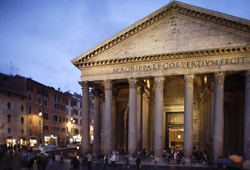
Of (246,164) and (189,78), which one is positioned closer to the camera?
(246,164)

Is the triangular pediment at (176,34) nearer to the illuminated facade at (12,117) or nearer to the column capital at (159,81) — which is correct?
the column capital at (159,81)

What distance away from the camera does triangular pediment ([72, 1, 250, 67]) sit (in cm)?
1975

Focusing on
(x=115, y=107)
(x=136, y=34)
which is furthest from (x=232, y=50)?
(x=115, y=107)

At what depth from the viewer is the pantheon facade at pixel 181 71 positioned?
19.5m

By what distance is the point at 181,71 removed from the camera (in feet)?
68.2

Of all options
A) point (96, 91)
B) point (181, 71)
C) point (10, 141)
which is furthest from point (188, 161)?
point (10, 141)

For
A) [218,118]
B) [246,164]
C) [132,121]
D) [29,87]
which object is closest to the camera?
[246,164]

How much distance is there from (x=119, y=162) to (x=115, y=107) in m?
10.1

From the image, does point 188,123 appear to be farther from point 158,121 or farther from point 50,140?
point 50,140

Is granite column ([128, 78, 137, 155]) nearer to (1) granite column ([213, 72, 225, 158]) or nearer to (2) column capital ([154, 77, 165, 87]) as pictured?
(2) column capital ([154, 77, 165, 87])

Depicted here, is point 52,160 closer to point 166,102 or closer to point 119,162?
point 119,162

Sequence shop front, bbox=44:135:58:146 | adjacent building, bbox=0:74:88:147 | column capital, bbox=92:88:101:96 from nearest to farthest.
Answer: column capital, bbox=92:88:101:96, adjacent building, bbox=0:74:88:147, shop front, bbox=44:135:58:146

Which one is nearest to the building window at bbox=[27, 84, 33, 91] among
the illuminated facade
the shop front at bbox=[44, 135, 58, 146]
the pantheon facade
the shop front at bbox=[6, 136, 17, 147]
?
the illuminated facade

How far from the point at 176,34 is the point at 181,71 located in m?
3.17
